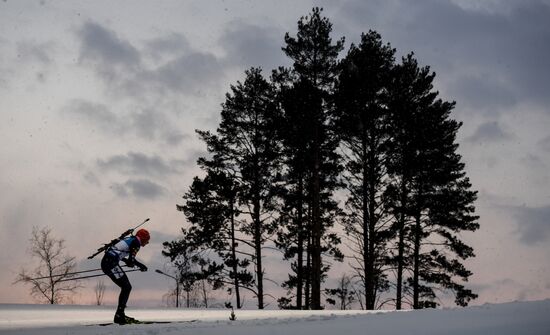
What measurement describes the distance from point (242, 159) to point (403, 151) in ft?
27.1

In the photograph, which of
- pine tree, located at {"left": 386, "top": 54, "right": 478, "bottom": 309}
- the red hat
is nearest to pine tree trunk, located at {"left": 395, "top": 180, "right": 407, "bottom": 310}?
pine tree, located at {"left": 386, "top": 54, "right": 478, "bottom": 309}

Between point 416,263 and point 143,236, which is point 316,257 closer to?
point 416,263

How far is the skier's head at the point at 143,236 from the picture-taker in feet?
32.6

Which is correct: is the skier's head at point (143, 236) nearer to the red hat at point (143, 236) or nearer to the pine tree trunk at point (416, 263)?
the red hat at point (143, 236)

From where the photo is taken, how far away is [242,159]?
2419cm

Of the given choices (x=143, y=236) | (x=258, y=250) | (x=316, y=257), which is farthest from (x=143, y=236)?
(x=258, y=250)

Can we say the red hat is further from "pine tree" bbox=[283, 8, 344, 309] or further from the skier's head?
"pine tree" bbox=[283, 8, 344, 309]

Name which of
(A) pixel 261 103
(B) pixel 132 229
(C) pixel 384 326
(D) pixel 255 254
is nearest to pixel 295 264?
(D) pixel 255 254

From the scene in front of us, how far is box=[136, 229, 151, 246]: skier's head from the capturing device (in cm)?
992

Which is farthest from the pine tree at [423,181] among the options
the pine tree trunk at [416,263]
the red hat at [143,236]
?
the red hat at [143,236]

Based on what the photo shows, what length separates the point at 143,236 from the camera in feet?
32.6

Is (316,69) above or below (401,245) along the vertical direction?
above

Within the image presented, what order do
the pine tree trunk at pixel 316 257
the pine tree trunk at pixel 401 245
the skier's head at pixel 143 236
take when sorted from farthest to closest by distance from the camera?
the pine tree trunk at pixel 401 245 → the pine tree trunk at pixel 316 257 → the skier's head at pixel 143 236

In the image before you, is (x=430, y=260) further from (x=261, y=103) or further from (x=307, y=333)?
(x=307, y=333)
